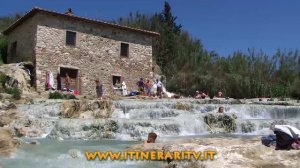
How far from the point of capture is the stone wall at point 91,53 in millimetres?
19672

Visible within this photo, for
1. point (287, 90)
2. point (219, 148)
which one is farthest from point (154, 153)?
point (287, 90)

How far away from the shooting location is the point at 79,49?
68.6 feet

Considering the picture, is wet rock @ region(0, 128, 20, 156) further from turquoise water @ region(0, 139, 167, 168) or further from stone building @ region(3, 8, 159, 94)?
stone building @ region(3, 8, 159, 94)

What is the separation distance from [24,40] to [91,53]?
351cm

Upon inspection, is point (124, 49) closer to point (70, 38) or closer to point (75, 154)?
point (70, 38)

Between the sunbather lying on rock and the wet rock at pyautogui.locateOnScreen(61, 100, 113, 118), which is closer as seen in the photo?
the sunbather lying on rock

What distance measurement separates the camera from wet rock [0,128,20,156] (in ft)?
24.3

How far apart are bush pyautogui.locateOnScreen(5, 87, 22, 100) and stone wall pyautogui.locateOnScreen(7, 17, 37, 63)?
2.88 m

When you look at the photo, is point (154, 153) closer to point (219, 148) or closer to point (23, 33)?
point (219, 148)

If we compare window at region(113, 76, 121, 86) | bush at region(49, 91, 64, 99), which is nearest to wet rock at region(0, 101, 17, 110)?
bush at region(49, 91, 64, 99)

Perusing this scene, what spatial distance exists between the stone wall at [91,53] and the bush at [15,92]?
2.00 m

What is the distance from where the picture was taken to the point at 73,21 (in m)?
20.7

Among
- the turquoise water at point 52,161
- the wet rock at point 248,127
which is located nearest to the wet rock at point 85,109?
the wet rock at point 248,127

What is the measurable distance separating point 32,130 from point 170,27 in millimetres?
20810
